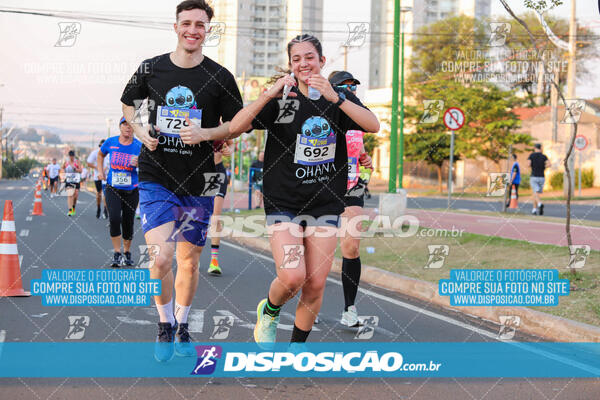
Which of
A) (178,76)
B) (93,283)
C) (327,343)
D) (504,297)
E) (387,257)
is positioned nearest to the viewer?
(178,76)

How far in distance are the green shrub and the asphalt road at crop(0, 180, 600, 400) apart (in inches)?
1331

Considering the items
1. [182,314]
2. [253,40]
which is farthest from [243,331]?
[253,40]

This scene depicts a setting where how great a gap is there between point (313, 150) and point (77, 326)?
258 centimetres

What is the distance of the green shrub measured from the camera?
41.6 metres

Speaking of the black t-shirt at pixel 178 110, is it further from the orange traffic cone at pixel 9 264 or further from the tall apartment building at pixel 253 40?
the tall apartment building at pixel 253 40

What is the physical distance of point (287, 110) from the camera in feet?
14.9

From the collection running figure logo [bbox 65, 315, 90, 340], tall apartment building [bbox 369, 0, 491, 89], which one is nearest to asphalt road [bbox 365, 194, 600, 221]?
running figure logo [bbox 65, 315, 90, 340]

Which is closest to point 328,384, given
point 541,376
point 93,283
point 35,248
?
point 541,376

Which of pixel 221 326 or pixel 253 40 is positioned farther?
pixel 253 40

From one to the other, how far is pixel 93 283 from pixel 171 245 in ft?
11.2

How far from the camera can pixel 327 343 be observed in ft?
18.1

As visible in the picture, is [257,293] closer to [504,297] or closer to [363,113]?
[504,297]

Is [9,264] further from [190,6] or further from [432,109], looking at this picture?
[432,109]

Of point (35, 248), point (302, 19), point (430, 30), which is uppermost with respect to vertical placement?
point (302, 19)
